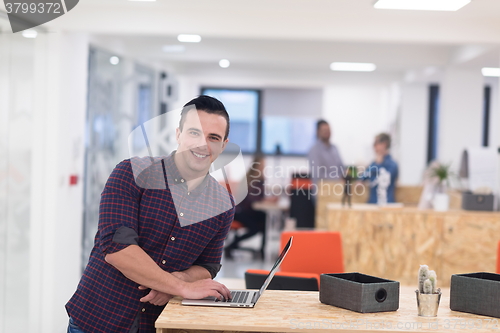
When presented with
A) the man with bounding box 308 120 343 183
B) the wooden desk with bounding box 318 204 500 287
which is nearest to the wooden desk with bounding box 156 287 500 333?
the wooden desk with bounding box 318 204 500 287

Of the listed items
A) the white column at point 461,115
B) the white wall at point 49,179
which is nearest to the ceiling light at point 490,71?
the white column at point 461,115

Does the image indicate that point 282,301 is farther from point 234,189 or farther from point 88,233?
point 234,189

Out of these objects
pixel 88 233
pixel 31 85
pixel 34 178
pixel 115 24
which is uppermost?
pixel 115 24

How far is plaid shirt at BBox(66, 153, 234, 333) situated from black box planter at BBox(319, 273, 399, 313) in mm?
519

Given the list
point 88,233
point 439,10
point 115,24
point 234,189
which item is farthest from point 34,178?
point 234,189

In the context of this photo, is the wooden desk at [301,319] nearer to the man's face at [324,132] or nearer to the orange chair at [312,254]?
the orange chair at [312,254]

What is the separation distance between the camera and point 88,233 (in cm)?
591

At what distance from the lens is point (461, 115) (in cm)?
681

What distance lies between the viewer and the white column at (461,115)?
6.79 meters

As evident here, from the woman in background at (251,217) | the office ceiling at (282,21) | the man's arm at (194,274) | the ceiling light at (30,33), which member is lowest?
the woman in background at (251,217)

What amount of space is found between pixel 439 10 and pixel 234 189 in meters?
5.75

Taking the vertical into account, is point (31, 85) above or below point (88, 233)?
above

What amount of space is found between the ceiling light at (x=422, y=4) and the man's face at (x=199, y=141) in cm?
224

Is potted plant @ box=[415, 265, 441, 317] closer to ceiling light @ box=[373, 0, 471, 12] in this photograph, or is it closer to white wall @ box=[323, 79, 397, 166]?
ceiling light @ box=[373, 0, 471, 12]
